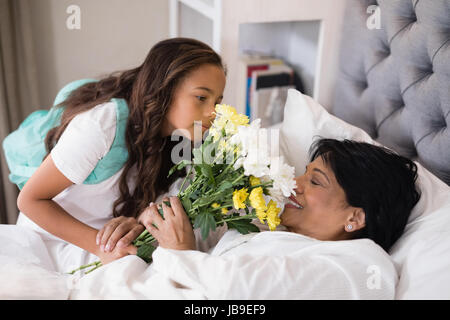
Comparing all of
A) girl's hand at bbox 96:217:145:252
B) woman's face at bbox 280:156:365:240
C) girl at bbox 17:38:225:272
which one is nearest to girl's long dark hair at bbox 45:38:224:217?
girl at bbox 17:38:225:272

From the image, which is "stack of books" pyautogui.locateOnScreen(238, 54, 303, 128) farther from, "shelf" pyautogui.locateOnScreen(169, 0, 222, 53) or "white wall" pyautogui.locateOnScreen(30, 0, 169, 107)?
"white wall" pyautogui.locateOnScreen(30, 0, 169, 107)

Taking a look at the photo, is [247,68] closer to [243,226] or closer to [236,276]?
[243,226]

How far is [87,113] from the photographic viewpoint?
1.23m

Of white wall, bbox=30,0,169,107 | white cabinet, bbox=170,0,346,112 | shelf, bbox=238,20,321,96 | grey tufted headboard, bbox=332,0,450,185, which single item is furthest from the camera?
shelf, bbox=238,20,321,96

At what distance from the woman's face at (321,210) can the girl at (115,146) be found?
1.29 ft

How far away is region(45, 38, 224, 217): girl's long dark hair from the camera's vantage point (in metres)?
1.25

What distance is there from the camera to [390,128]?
1531 millimetres

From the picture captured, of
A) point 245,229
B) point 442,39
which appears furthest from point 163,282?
point 442,39

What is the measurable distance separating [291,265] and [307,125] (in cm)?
63

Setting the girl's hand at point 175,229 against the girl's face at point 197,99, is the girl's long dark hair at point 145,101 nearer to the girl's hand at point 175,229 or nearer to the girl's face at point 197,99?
the girl's face at point 197,99

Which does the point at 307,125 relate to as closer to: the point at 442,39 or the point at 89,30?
the point at 442,39

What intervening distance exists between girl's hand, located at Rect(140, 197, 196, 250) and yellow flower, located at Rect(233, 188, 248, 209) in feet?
0.64

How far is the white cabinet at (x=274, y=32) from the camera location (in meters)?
1.61
